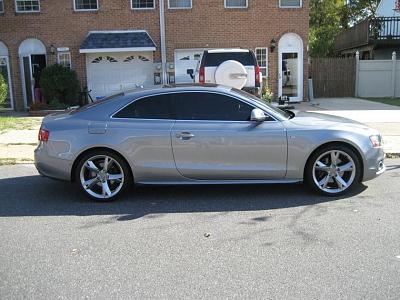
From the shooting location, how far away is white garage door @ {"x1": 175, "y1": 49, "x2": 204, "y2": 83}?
771 inches

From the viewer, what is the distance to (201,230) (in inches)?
208

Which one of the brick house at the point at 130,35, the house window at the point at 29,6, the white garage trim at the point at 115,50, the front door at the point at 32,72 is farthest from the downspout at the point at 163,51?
the house window at the point at 29,6

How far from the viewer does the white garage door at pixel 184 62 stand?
771 inches

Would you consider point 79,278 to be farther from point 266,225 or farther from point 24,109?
point 24,109

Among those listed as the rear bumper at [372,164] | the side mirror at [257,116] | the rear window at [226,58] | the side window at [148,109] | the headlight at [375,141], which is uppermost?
the rear window at [226,58]

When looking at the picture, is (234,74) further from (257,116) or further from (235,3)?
(235,3)

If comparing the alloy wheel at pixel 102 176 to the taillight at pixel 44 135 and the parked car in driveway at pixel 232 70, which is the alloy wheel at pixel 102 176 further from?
the parked car in driveway at pixel 232 70

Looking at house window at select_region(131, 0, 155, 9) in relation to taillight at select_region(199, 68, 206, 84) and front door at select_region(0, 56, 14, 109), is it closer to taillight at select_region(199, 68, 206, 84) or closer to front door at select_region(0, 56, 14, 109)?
front door at select_region(0, 56, 14, 109)

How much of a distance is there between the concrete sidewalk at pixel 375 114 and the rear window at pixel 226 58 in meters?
3.00

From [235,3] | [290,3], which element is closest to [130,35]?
[235,3]

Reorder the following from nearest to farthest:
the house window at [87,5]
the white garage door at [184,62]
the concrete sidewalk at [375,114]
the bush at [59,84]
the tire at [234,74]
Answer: the concrete sidewalk at [375,114], the tire at [234,74], the bush at [59,84], the house window at [87,5], the white garage door at [184,62]

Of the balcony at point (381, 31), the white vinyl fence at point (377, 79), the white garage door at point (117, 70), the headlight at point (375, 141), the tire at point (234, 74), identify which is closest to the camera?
the headlight at point (375, 141)

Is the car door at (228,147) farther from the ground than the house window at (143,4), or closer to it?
closer to it

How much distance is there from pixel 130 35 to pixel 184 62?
239 cm
